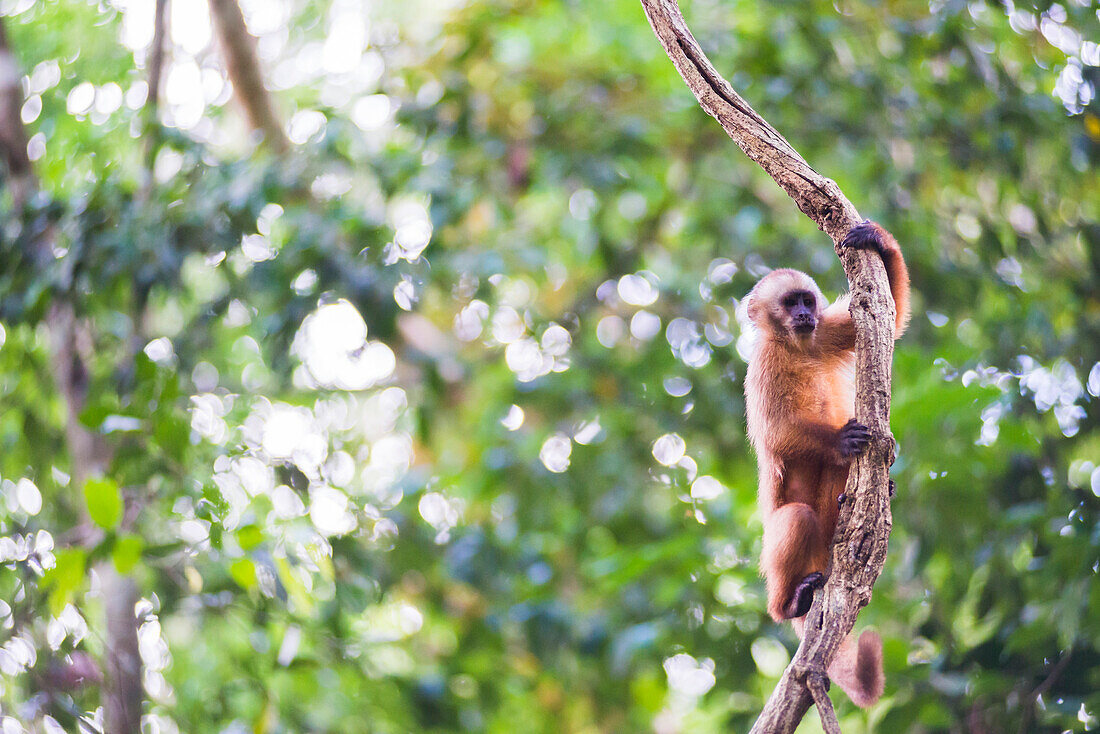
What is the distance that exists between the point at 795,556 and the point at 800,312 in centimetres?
107

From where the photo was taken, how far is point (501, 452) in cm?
700

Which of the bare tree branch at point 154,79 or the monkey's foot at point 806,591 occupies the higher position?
the bare tree branch at point 154,79

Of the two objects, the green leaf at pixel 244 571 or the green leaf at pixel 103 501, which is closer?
the green leaf at pixel 103 501

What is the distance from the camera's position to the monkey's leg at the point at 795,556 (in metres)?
3.61

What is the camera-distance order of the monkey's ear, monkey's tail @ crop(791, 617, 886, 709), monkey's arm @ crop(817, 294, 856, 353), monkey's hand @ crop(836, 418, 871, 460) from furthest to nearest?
the monkey's ear, monkey's arm @ crop(817, 294, 856, 353), monkey's tail @ crop(791, 617, 886, 709), monkey's hand @ crop(836, 418, 871, 460)

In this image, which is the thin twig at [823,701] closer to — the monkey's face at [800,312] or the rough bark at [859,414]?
the rough bark at [859,414]

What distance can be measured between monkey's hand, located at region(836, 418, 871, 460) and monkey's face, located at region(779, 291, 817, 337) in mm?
932

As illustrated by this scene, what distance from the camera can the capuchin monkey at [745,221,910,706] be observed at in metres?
3.63

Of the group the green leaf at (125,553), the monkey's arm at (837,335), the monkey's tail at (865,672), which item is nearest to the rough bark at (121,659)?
the green leaf at (125,553)

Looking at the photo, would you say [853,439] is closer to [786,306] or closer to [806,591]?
[806,591]

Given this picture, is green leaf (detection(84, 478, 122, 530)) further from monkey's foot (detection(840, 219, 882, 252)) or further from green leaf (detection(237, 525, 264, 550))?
monkey's foot (detection(840, 219, 882, 252))

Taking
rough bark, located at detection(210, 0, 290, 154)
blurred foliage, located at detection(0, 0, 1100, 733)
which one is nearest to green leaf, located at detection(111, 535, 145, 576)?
blurred foliage, located at detection(0, 0, 1100, 733)

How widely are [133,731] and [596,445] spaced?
3605 mm

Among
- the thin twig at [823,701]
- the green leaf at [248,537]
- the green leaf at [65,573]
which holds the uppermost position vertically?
the thin twig at [823,701]
